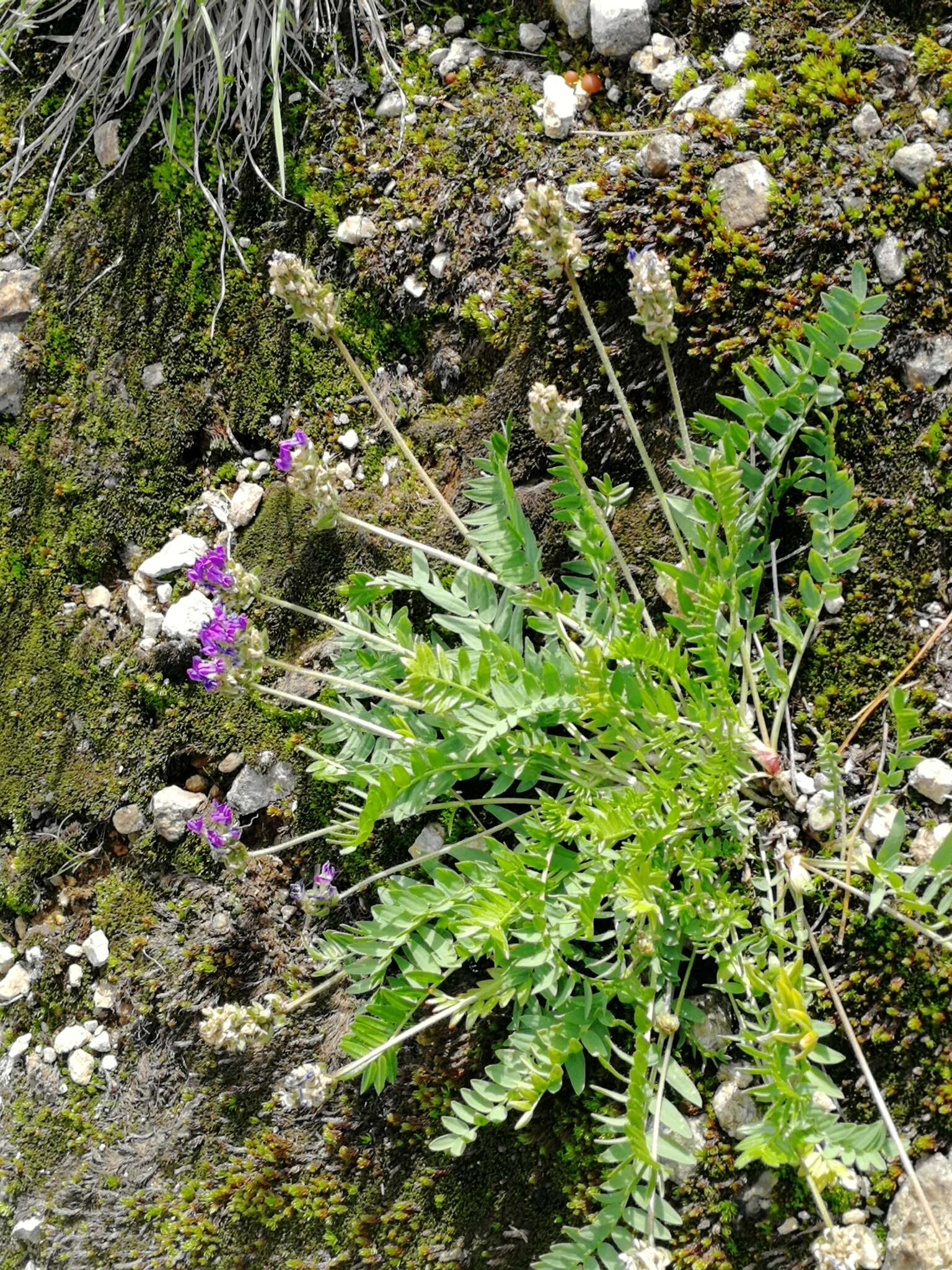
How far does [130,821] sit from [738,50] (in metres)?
3.23

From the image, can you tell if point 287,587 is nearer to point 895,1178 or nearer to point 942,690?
point 942,690

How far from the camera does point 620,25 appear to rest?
3.47m

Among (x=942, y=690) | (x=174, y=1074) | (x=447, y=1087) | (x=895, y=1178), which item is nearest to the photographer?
(x=895, y=1178)

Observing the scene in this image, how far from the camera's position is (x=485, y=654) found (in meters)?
2.68

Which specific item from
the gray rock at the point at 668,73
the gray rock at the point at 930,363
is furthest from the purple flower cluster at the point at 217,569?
the gray rock at the point at 668,73

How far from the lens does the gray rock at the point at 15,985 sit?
156 inches

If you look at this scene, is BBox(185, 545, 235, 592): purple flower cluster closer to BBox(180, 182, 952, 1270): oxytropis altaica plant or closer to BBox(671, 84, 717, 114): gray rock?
BBox(180, 182, 952, 1270): oxytropis altaica plant

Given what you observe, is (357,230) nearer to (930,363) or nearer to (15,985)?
(930,363)

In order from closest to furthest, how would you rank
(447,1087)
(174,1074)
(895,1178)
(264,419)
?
(895,1178) < (447,1087) < (174,1074) < (264,419)

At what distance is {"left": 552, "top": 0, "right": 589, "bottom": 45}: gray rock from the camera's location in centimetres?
357

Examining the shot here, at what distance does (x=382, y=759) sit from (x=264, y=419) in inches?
58.5

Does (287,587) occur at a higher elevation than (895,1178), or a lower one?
higher

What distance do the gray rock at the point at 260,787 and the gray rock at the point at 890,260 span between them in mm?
2353

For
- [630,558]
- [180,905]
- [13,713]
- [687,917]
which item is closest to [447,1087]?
[687,917]
